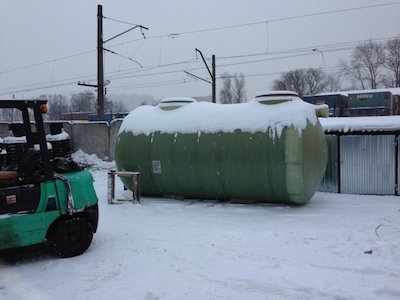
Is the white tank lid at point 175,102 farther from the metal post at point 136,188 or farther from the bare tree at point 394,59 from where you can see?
the bare tree at point 394,59

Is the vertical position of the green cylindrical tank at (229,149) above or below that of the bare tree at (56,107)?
below

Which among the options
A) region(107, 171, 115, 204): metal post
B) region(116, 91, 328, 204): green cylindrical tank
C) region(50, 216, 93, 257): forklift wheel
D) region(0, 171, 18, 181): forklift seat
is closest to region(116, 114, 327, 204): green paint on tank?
region(116, 91, 328, 204): green cylindrical tank

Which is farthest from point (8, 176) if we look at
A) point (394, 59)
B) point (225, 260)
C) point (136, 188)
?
point (394, 59)

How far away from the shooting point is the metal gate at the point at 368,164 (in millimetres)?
12508

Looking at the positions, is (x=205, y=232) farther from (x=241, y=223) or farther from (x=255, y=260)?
(x=255, y=260)

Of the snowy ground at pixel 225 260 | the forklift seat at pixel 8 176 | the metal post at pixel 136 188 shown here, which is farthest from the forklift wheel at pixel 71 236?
the metal post at pixel 136 188

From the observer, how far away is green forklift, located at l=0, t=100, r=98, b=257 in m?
6.29

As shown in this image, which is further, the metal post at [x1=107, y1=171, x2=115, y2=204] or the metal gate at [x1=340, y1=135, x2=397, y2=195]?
the metal gate at [x1=340, y1=135, x2=397, y2=195]

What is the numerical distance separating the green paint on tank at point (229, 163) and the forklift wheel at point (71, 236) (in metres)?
4.77

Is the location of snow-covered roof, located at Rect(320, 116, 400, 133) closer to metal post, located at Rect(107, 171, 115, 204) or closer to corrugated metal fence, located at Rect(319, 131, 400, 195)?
corrugated metal fence, located at Rect(319, 131, 400, 195)

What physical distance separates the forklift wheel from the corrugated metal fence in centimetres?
844

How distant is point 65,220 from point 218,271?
2.54 m

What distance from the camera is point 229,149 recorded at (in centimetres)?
1105

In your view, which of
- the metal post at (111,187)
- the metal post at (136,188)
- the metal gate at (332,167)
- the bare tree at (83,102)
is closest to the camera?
the metal post at (136,188)
